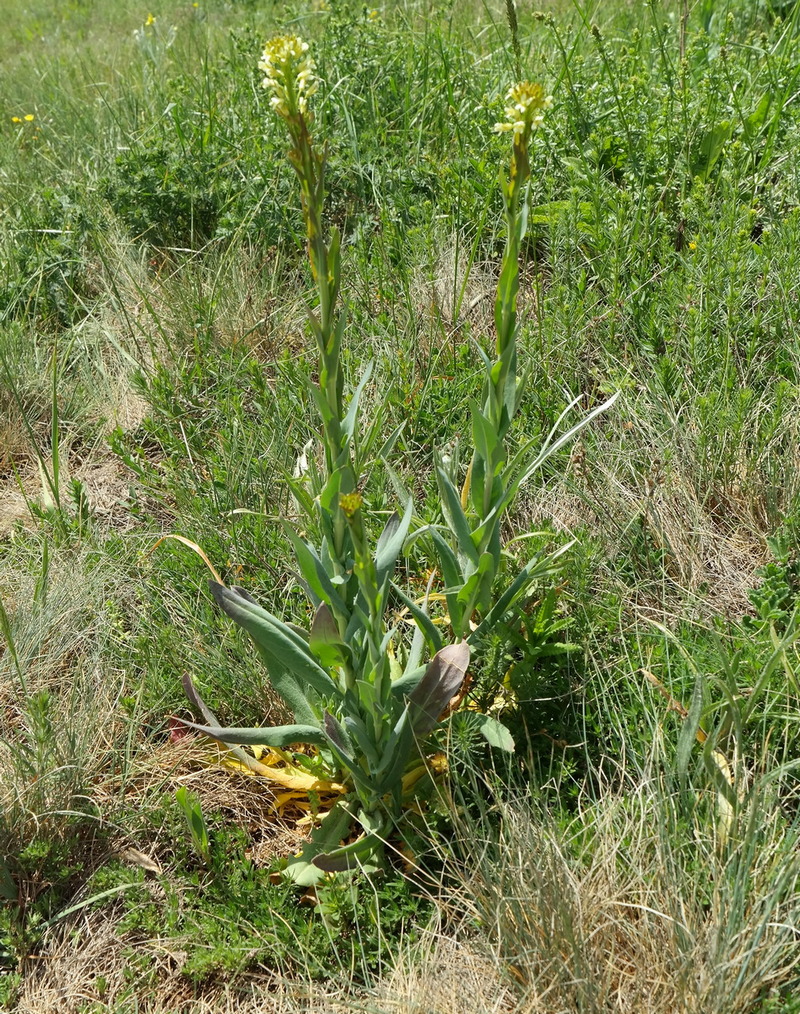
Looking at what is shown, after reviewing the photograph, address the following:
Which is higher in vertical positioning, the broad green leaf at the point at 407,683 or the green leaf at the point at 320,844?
the broad green leaf at the point at 407,683

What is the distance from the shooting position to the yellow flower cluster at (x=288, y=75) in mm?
1256

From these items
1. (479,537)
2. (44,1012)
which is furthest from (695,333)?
(44,1012)

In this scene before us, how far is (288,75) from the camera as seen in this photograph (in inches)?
49.6

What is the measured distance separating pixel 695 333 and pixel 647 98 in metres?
1.42

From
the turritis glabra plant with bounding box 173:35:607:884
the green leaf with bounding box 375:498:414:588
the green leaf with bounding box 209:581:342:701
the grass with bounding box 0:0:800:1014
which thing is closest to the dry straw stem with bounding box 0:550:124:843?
the grass with bounding box 0:0:800:1014

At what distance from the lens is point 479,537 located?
1.76 metres

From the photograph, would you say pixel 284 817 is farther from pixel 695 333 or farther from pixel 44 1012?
pixel 695 333

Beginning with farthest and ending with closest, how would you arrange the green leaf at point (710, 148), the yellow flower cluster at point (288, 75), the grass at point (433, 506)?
the green leaf at point (710, 148) < the grass at point (433, 506) < the yellow flower cluster at point (288, 75)

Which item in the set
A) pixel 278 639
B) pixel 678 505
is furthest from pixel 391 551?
pixel 678 505

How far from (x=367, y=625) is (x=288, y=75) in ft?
2.84

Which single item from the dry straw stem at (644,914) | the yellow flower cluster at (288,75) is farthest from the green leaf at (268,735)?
the yellow flower cluster at (288,75)

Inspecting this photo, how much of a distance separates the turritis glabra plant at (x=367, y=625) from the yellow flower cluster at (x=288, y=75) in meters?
0.14

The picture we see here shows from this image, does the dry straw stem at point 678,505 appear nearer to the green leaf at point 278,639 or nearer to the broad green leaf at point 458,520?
the broad green leaf at point 458,520

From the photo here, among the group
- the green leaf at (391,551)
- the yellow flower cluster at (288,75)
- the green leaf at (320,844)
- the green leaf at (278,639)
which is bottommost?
the green leaf at (320,844)
